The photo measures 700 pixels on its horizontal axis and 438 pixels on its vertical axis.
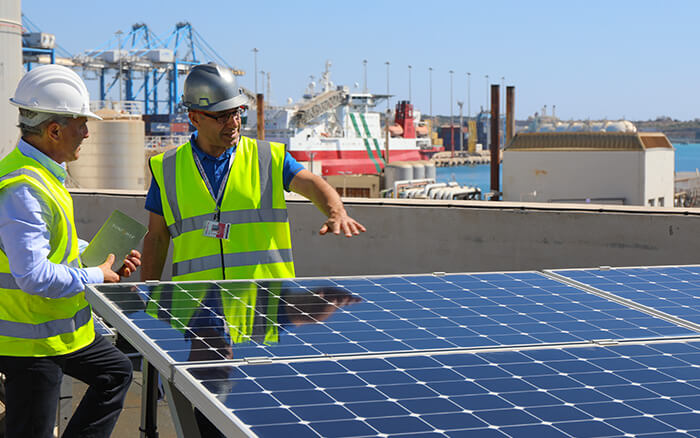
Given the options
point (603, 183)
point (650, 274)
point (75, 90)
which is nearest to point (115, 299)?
point (75, 90)

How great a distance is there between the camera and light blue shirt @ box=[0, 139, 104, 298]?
3.24m

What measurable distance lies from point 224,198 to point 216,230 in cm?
16

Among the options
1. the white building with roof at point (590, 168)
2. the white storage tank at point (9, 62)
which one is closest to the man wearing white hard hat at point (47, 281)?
the white storage tank at point (9, 62)

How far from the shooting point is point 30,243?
3246mm

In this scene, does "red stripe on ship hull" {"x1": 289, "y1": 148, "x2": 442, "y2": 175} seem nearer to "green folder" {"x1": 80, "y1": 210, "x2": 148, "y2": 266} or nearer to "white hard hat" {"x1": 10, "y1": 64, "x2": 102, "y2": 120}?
"green folder" {"x1": 80, "y1": 210, "x2": 148, "y2": 266}

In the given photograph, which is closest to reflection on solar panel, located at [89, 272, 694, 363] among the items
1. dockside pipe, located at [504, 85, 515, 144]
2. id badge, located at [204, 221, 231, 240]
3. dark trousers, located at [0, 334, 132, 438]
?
dark trousers, located at [0, 334, 132, 438]

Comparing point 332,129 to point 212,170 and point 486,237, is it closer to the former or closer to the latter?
point 486,237

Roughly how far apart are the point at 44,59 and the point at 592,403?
293ft

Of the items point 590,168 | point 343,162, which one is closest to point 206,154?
point 590,168

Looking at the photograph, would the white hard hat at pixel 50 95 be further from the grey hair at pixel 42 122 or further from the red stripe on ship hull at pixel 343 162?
the red stripe on ship hull at pixel 343 162

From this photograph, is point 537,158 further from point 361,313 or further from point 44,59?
point 44,59

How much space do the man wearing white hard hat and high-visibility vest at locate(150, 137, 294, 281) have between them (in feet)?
2.09

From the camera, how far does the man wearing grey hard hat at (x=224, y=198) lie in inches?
165

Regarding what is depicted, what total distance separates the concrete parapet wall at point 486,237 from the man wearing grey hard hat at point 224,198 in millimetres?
4703
